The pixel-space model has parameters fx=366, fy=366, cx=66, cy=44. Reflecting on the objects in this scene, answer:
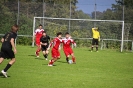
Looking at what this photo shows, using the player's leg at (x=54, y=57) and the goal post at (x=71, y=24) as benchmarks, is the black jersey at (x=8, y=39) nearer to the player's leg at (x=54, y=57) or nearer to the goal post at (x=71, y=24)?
the player's leg at (x=54, y=57)

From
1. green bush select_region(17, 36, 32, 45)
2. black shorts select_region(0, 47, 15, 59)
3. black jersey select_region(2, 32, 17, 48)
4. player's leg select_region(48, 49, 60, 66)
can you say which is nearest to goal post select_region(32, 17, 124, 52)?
green bush select_region(17, 36, 32, 45)

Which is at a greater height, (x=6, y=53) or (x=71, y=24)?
(x=71, y=24)

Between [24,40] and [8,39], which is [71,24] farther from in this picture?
[8,39]

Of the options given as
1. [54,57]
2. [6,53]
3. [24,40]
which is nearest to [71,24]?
[24,40]

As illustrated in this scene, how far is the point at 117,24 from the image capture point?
121ft

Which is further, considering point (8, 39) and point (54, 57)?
point (54, 57)

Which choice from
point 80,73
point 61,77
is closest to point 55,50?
point 80,73

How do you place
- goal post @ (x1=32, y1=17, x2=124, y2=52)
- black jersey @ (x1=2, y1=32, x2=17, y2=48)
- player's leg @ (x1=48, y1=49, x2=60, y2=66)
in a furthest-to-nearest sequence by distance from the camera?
goal post @ (x1=32, y1=17, x2=124, y2=52) < player's leg @ (x1=48, y1=49, x2=60, y2=66) < black jersey @ (x1=2, y1=32, x2=17, y2=48)

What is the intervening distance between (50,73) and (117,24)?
72.2 ft

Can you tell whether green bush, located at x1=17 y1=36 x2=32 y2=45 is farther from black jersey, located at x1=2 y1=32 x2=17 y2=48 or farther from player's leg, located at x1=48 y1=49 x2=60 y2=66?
black jersey, located at x1=2 y1=32 x2=17 y2=48

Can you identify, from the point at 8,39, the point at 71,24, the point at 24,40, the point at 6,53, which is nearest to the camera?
the point at 8,39

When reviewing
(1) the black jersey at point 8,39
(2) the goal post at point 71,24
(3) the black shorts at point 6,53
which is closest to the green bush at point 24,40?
(2) the goal post at point 71,24

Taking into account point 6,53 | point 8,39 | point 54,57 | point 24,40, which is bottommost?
point 24,40

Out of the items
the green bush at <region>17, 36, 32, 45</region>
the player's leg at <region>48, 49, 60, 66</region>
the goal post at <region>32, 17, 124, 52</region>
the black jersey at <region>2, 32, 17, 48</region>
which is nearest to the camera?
the black jersey at <region>2, 32, 17, 48</region>
